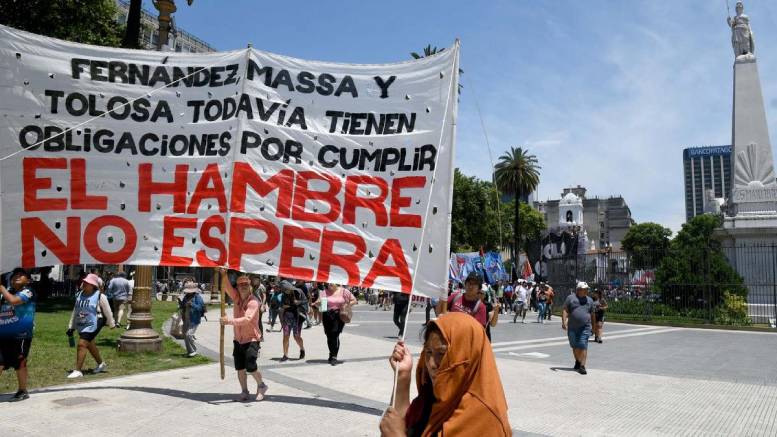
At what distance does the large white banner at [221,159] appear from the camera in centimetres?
675

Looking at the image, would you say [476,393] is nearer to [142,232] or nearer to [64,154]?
[142,232]

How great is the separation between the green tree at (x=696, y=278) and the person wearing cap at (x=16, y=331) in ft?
76.2

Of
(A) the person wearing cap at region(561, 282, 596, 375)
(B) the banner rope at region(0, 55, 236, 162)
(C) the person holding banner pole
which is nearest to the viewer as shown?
(B) the banner rope at region(0, 55, 236, 162)

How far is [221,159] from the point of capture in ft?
23.6

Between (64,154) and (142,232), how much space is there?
53.3 inches

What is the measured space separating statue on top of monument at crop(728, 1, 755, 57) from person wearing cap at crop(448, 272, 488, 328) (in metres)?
24.6

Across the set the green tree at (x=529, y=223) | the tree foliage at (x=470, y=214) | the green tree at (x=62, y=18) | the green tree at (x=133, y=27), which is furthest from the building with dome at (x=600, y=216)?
the green tree at (x=133, y=27)

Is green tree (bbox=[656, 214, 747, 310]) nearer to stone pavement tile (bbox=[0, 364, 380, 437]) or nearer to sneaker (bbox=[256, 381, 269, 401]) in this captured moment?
stone pavement tile (bbox=[0, 364, 380, 437])

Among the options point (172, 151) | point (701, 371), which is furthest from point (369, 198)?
point (701, 371)

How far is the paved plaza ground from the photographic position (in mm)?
6410

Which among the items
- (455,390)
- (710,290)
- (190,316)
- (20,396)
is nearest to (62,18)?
(190,316)

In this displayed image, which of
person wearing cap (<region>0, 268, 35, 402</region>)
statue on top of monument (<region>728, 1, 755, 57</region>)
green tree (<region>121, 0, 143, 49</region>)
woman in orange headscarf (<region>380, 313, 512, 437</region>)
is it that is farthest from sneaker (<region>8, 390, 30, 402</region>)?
statue on top of monument (<region>728, 1, 755, 57</region>)

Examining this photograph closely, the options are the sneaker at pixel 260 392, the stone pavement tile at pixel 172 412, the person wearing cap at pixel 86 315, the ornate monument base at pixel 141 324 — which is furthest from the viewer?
the ornate monument base at pixel 141 324

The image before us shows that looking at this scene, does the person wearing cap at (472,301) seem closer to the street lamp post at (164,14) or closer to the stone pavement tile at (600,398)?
the stone pavement tile at (600,398)
